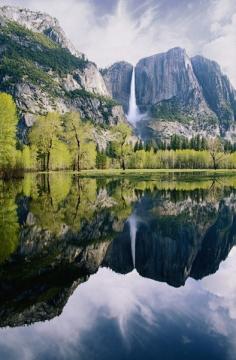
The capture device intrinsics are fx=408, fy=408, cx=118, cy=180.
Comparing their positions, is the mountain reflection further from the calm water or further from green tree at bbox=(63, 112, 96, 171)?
green tree at bbox=(63, 112, 96, 171)

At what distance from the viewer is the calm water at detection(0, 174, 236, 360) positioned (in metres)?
6.54

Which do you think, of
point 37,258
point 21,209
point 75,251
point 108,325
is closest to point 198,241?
point 75,251

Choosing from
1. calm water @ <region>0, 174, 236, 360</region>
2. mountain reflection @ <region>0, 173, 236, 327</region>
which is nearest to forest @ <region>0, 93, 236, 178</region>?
mountain reflection @ <region>0, 173, 236, 327</region>

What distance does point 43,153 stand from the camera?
9069 centimetres

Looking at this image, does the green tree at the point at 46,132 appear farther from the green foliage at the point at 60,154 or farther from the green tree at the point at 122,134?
the green tree at the point at 122,134

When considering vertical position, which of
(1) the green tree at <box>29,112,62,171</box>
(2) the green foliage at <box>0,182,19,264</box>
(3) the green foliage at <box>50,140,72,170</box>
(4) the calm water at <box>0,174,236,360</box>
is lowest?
(4) the calm water at <box>0,174,236,360</box>

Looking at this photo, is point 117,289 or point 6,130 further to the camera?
point 6,130

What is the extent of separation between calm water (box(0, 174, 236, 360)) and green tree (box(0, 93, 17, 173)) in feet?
134

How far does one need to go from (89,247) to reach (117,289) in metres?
4.40

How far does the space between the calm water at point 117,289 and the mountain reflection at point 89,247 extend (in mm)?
33

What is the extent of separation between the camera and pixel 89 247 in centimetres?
1385

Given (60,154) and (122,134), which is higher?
(122,134)

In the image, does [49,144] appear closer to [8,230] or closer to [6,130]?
[6,130]

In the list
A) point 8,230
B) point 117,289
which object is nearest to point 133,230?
point 8,230
